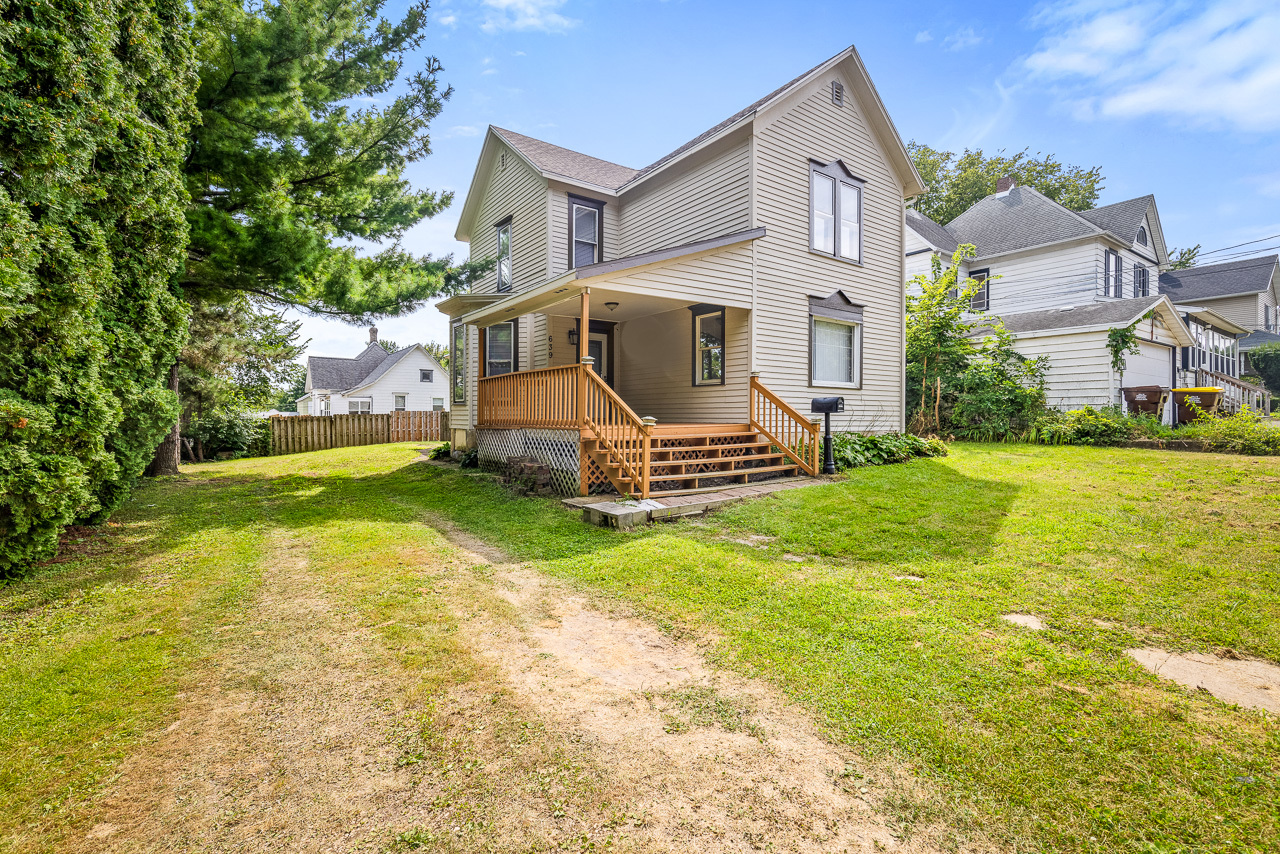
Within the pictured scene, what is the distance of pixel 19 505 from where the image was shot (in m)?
4.41

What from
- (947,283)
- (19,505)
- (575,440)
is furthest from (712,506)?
(947,283)

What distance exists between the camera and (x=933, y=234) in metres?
21.2

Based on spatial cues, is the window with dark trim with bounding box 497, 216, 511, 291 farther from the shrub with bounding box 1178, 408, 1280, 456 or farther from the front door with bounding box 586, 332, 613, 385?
the shrub with bounding box 1178, 408, 1280, 456

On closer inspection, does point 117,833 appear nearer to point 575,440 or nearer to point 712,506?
point 712,506

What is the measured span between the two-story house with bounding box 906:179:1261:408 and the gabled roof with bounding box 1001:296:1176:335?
0.03 meters

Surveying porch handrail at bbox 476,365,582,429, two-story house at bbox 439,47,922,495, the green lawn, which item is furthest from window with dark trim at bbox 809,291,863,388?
porch handrail at bbox 476,365,582,429

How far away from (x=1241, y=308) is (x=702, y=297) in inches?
1440

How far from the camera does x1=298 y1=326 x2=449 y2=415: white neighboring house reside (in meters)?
35.5

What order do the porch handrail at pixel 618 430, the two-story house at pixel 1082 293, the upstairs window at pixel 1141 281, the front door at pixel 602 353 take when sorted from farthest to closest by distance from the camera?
1. the upstairs window at pixel 1141 281
2. the two-story house at pixel 1082 293
3. the front door at pixel 602 353
4. the porch handrail at pixel 618 430

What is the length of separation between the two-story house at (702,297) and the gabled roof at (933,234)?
312 inches

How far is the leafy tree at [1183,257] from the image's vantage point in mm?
37125

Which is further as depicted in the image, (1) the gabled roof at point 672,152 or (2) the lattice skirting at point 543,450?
(1) the gabled roof at point 672,152

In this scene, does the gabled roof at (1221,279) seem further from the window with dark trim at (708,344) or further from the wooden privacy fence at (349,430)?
the wooden privacy fence at (349,430)

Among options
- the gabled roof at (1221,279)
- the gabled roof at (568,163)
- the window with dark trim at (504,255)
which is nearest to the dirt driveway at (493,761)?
the gabled roof at (568,163)
